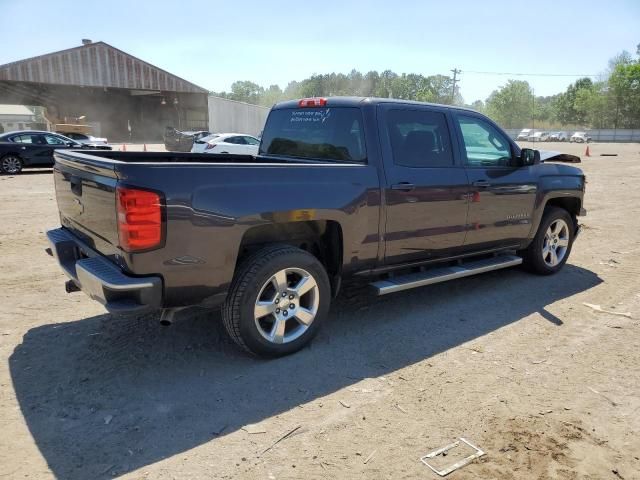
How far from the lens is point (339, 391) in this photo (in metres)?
3.32

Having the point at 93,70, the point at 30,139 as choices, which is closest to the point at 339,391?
the point at 30,139

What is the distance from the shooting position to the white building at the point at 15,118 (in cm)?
7338

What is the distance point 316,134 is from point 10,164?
50.1 ft

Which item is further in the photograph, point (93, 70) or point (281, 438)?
point (93, 70)

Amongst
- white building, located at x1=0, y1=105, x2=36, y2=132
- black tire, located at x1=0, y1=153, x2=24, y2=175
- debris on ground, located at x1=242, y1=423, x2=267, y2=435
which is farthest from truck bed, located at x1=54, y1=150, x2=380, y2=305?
white building, located at x1=0, y1=105, x2=36, y2=132

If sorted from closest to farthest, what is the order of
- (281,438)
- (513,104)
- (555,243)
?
(281,438) → (555,243) → (513,104)

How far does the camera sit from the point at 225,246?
3.29 meters

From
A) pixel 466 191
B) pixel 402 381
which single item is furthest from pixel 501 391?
pixel 466 191

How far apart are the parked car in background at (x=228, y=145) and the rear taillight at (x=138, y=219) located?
15.1 meters

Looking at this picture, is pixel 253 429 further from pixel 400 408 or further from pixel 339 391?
pixel 400 408

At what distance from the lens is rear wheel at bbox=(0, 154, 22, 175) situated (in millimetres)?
15916

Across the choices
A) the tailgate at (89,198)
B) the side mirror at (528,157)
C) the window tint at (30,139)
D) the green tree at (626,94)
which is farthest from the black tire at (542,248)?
the green tree at (626,94)

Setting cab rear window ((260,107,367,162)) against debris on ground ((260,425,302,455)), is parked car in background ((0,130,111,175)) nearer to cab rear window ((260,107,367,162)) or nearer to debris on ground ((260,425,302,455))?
cab rear window ((260,107,367,162))

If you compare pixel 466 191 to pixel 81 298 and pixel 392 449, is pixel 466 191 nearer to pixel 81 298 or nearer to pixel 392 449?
pixel 392 449
